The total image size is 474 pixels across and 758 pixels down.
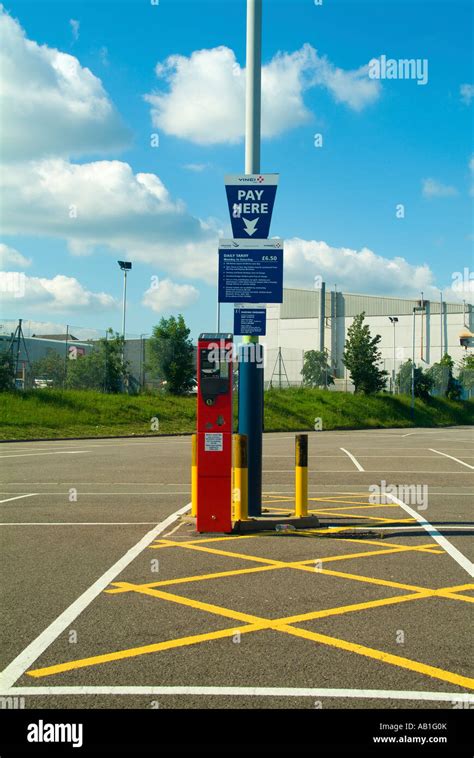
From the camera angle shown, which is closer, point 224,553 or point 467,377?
point 224,553

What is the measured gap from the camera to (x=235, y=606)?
5.61 metres

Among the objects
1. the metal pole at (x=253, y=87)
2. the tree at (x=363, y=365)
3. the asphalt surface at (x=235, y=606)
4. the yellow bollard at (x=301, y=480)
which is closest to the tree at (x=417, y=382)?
the tree at (x=363, y=365)

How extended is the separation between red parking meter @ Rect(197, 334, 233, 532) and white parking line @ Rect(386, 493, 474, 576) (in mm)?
2336

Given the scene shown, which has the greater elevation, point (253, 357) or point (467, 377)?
point (467, 377)

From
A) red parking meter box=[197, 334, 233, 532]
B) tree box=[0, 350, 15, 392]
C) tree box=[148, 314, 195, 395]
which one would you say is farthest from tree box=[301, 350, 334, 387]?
red parking meter box=[197, 334, 233, 532]

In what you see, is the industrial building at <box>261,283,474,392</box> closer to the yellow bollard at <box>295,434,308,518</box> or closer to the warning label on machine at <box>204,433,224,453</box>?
the yellow bollard at <box>295,434,308,518</box>

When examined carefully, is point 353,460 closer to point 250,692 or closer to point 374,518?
point 374,518

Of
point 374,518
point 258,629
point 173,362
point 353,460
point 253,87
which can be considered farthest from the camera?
point 173,362

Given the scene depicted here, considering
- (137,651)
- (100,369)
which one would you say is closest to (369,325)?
(100,369)

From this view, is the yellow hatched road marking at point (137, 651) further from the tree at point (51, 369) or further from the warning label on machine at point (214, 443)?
the tree at point (51, 369)

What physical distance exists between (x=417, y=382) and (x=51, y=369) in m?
27.8

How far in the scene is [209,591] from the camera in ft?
19.8

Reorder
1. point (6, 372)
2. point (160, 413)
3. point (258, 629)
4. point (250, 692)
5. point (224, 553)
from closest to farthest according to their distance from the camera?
1. point (250, 692)
2. point (258, 629)
3. point (224, 553)
4. point (6, 372)
5. point (160, 413)

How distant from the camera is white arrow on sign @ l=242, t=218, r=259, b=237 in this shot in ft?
32.1
